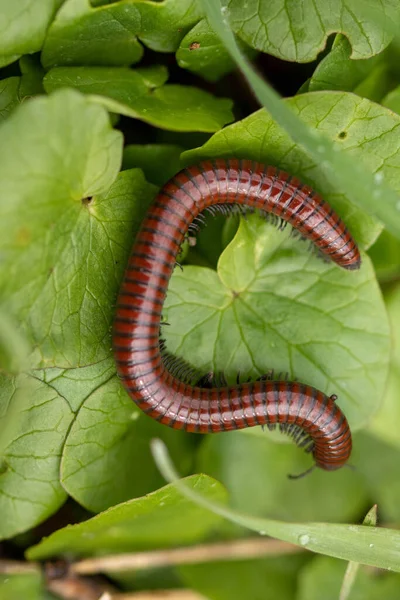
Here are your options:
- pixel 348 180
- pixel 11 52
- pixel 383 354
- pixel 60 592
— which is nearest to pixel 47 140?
pixel 11 52

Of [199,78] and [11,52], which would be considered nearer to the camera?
[11,52]

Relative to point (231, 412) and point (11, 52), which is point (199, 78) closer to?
point (11, 52)

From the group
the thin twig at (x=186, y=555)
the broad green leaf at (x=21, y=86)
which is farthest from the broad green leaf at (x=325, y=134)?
the thin twig at (x=186, y=555)

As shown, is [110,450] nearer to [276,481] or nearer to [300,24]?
[276,481]

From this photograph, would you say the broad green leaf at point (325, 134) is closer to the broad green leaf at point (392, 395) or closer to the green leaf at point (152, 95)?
the green leaf at point (152, 95)

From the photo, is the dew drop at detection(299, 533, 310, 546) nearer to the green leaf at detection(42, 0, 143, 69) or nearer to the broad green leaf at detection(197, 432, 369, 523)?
the broad green leaf at detection(197, 432, 369, 523)

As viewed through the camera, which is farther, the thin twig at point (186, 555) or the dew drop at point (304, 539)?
the thin twig at point (186, 555)
